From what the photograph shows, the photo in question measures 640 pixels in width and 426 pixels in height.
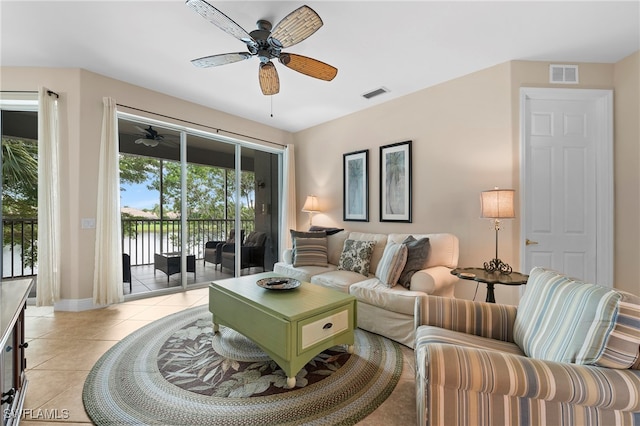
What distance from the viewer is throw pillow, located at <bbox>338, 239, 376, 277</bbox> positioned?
119 inches

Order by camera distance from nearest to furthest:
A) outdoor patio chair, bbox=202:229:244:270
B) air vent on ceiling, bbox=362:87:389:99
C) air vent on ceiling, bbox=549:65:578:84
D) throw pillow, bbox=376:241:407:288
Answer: throw pillow, bbox=376:241:407:288 < air vent on ceiling, bbox=549:65:578:84 < air vent on ceiling, bbox=362:87:389:99 < outdoor patio chair, bbox=202:229:244:270

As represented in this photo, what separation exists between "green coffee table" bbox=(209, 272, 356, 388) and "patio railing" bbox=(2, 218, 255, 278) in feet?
6.14

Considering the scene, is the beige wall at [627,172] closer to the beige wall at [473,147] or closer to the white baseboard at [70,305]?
the beige wall at [473,147]

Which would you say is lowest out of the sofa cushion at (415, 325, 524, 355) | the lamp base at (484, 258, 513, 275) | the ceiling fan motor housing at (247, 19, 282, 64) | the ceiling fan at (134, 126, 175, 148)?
the sofa cushion at (415, 325, 524, 355)

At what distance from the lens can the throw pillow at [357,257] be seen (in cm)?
303

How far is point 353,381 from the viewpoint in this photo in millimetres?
1789

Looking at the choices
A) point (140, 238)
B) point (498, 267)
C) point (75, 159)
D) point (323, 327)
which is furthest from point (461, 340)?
point (75, 159)

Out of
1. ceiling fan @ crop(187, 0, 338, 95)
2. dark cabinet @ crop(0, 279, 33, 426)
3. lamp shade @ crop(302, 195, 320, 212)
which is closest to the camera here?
dark cabinet @ crop(0, 279, 33, 426)

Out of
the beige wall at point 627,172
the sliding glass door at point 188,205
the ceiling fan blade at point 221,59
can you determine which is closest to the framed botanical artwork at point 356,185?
the sliding glass door at point 188,205

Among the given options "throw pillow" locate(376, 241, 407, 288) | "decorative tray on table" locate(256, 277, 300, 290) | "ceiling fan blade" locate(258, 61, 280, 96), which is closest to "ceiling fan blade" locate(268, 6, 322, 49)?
"ceiling fan blade" locate(258, 61, 280, 96)

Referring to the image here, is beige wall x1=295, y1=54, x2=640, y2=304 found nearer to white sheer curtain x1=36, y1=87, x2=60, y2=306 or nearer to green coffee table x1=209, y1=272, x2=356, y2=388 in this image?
green coffee table x1=209, y1=272, x2=356, y2=388

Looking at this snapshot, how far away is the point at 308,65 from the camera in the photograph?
2.18m

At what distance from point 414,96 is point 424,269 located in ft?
7.15

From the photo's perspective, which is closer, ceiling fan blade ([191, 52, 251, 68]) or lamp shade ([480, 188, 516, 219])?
ceiling fan blade ([191, 52, 251, 68])
